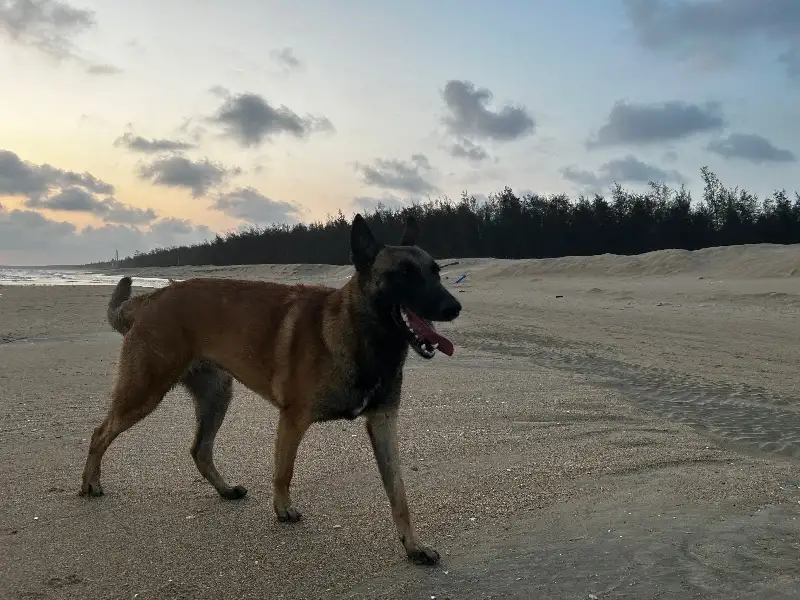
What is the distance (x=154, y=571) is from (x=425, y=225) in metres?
45.4

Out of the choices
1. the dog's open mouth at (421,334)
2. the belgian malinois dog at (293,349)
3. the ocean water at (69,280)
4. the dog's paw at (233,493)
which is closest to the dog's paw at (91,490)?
the belgian malinois dog at (293,349)

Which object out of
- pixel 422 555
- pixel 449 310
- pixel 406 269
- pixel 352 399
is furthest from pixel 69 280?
pixel 422 555

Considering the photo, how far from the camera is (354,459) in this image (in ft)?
16.1

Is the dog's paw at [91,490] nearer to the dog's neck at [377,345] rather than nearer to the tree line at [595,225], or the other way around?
the dog's neck at [377,345]

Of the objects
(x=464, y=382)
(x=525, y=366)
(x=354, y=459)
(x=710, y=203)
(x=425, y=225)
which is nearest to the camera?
(x=354, y=459)

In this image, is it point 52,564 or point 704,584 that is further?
point 52,564

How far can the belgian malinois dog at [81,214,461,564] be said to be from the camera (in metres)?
3.62

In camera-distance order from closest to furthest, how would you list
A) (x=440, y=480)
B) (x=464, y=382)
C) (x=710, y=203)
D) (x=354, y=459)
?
1. (x=440, y=480)
2. (x=354, y=459)
3. (x=464, y=382)
4. (x=710, y=203)

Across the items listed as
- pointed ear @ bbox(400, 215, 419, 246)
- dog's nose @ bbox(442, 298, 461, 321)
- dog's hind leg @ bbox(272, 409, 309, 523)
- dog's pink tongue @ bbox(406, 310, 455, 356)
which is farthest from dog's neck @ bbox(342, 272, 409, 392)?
pointed ear @ bbox(400, 215, 419, 246)

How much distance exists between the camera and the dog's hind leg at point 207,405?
4.38 m

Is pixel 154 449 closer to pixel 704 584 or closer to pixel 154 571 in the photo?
pixel 154 571

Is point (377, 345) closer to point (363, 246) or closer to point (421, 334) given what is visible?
point (421, 334)

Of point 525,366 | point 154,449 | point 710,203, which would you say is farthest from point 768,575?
point 710,203

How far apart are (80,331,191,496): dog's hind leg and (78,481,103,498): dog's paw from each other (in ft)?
0.08
